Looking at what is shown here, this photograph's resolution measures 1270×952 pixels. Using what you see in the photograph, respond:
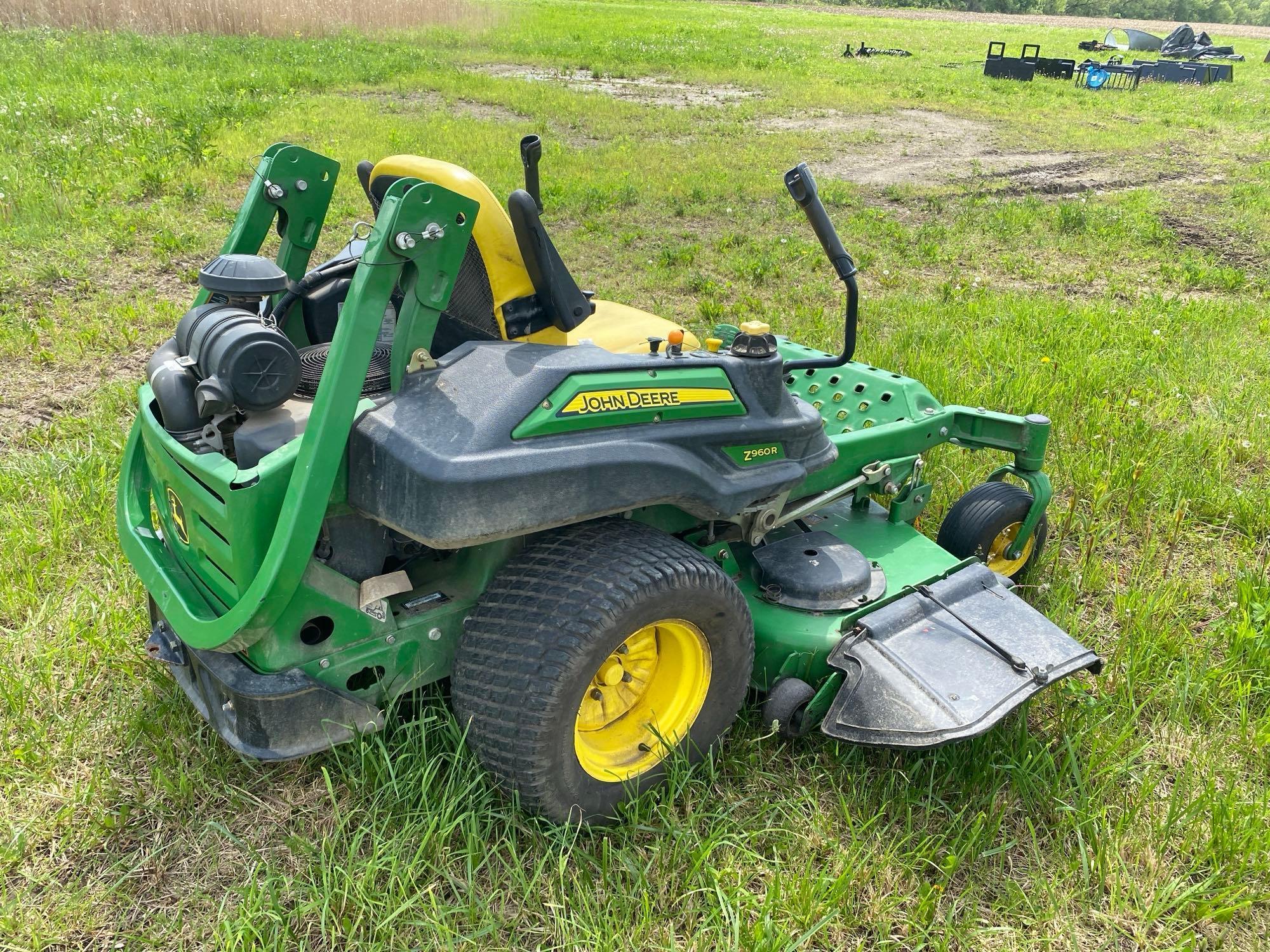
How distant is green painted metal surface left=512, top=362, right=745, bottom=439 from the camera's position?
2.18 m

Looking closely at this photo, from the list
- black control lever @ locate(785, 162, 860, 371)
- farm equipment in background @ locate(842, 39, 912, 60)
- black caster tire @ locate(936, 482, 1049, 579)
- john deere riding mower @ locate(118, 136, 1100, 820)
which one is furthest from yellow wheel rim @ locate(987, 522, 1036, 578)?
farm equipment in background @ locate(842, 39, 912, 60)

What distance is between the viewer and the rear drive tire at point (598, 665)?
7.15ft

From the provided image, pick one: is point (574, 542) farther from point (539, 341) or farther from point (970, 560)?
point (970, 560)

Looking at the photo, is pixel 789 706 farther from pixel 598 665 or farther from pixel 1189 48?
pixel 1189 48

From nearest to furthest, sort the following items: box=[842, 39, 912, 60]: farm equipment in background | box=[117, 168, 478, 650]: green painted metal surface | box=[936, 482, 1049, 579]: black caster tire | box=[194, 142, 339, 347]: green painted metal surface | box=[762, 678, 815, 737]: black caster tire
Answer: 1. box=[117, 168, 478, 650]: green painted metal surface
2. box=[762, 678, 815, 737]: black caster tire
3. box=[194, 142, 339, 347]: green painted metal surface
4. box=[936, 482, 1049, 579]: black caster tire
5. box=[842, 39, 912, 60]: farm equipment in background

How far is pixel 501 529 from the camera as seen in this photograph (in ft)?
6.88

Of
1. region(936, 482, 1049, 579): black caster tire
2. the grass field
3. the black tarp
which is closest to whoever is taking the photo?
the grass field

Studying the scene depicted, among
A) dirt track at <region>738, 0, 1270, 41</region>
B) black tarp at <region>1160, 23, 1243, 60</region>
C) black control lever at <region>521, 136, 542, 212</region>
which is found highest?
dirt track at <region>738, 0, 1270, 41</region>

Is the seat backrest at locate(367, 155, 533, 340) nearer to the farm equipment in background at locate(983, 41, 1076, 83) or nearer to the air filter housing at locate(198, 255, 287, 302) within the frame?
the air filter housing at locate(198, 255, 287, 302)

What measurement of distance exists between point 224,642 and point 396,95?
12.2 metres

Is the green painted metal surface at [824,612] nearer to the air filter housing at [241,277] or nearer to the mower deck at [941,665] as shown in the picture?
the mower deck at [941,665]

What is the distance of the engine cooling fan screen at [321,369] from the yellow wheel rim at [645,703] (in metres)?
0.90

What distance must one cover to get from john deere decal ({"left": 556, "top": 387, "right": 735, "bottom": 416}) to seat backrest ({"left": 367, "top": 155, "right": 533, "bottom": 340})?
18.9 inches

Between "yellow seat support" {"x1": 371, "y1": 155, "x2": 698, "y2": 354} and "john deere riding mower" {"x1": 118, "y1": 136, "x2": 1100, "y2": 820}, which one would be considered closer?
"john deere riding mower" {"x1": 118, "y1": 136, "x2": 1100, "y2": 820}
